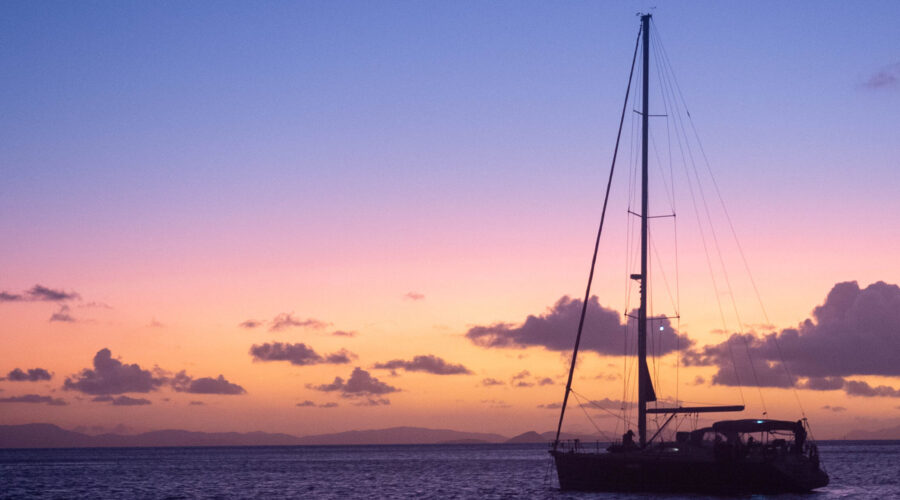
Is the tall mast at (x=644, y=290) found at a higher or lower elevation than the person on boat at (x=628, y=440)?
higher

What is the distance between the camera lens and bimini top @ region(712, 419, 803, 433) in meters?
55.2

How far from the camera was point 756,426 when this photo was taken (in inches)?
2202

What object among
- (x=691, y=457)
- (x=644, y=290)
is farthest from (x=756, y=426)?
(x=644, y=290)

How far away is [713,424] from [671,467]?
411cm

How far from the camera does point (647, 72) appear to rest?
195ft

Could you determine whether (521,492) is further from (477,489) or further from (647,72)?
(647,72)

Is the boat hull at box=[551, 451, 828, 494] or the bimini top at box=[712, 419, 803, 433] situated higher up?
the bimini top at box=[712, 419, 803, 433]

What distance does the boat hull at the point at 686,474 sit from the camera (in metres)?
52.9

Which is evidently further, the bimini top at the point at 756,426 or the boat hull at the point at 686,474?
→ the bimini top at the point at 756,426

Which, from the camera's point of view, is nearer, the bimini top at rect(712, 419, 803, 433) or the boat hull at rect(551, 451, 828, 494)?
the boat hull at rect(551, 451, 828, 494)

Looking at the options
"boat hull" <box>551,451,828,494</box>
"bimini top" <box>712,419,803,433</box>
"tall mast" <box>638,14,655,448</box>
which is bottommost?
"boat hull" <box>551,451,828,494</box>

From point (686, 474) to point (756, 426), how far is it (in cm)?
570

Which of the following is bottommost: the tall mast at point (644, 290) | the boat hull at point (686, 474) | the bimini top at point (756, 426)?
the boat hull at point (686, 474)

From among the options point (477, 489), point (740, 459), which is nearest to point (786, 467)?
point (740, 459)
